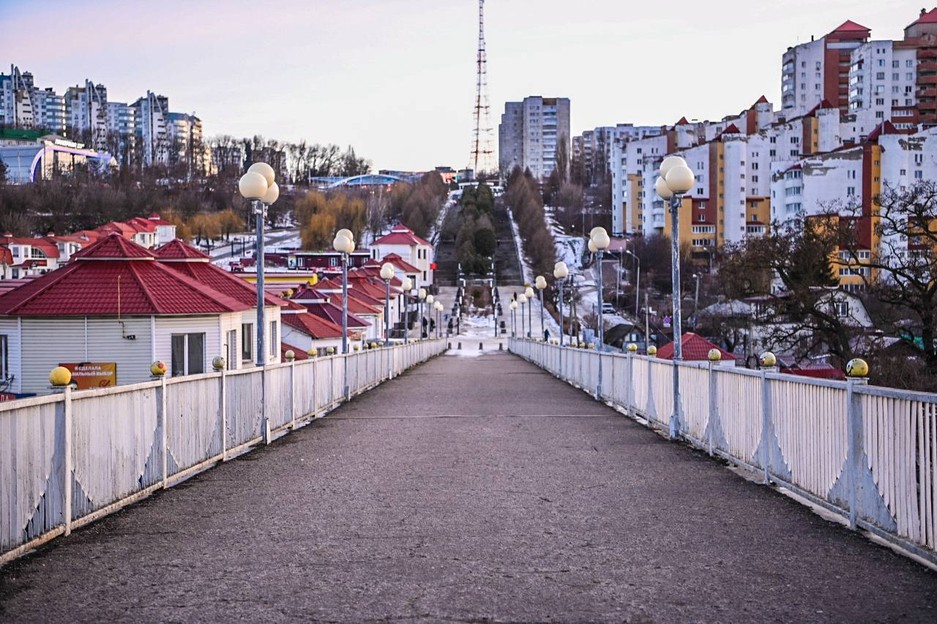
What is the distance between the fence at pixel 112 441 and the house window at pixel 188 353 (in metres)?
22.4

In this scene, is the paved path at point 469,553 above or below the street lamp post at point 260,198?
below

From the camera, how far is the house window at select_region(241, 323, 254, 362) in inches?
1679

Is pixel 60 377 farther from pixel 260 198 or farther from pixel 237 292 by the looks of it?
pixel 237 292

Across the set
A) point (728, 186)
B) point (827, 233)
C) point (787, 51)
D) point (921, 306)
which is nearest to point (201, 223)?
point (728, 186)

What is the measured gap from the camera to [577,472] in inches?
459

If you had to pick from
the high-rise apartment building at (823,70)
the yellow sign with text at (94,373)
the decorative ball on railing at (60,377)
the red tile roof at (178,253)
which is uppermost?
the high-rise apartment building at (823,70)

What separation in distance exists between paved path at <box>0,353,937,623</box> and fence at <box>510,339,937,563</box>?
0.25m

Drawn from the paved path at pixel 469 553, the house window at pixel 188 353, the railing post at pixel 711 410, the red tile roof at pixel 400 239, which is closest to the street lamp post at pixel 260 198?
the paved path at pixel 469 553

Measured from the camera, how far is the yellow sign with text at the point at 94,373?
35.4 meters

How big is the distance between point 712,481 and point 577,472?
139 centimetres

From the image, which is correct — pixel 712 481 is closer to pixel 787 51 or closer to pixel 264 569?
pixel 264 569

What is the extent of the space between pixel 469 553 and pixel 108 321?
102 feet

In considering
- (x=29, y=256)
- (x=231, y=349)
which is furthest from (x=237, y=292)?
(x=29, y=256)

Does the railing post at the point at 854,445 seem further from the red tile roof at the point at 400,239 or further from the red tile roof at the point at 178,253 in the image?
the red tile roof at the point at 400,239
